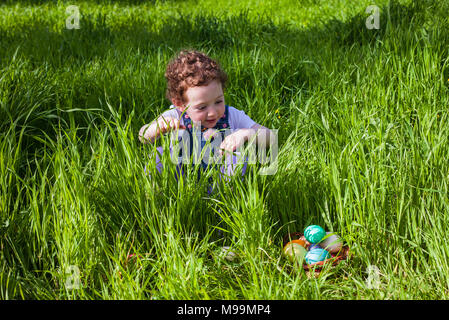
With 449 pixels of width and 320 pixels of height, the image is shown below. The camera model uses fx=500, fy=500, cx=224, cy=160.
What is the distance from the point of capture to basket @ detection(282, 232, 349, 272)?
1.70 metres

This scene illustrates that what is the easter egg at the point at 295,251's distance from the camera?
170 centimetres

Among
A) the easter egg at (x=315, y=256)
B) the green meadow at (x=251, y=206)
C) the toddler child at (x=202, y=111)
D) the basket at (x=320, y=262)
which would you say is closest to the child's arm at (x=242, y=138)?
the toddler child at (x=202, y=111)

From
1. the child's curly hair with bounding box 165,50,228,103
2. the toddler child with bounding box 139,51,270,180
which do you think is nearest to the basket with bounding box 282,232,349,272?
the toddler child with bounding box 139,51,270,180

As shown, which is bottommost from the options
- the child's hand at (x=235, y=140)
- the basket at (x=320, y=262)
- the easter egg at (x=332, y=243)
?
the basket at (x=320, y=262)

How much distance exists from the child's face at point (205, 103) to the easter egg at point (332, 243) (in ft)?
2.45

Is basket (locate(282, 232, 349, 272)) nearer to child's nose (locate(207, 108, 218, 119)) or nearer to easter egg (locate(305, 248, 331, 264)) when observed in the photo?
easter egg (locate(305, 248, 331, 264))

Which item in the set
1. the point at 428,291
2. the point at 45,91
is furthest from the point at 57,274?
the point at 45,91

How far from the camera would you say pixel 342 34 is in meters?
3.80

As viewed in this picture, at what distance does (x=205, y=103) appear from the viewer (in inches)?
86.7

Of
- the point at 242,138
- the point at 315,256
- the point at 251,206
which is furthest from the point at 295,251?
the point at 242,138

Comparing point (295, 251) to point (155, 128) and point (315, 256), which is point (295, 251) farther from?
point (155, 128)

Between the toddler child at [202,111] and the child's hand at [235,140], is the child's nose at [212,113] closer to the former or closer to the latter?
the toddler child at [202,111]

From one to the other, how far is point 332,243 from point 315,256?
0.09 m
